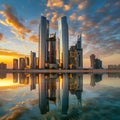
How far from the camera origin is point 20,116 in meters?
20.7

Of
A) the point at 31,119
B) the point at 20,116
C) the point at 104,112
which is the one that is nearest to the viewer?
the point at 31,119

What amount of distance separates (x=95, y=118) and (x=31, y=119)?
22.0 ft

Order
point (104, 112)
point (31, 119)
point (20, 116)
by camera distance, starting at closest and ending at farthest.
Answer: point (31, 119)
point (20, 116)
point (104, 112)

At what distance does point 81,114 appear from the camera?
21562 mm

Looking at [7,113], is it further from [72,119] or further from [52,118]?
[72,119]

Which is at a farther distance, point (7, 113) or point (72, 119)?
point (7, 113)

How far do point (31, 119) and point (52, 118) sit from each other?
2.26 metres

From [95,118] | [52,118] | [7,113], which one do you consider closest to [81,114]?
[95,118]

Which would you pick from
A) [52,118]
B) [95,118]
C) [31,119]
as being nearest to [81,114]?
[95,118]

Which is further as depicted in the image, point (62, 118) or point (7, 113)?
point (7, 113)

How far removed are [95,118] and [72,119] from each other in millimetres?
2532

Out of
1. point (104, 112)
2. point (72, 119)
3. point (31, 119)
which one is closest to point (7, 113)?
point (31, 119)

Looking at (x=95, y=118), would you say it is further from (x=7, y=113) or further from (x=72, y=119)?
(x=7, y=113)

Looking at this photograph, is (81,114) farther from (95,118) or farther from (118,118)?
(118,118)
